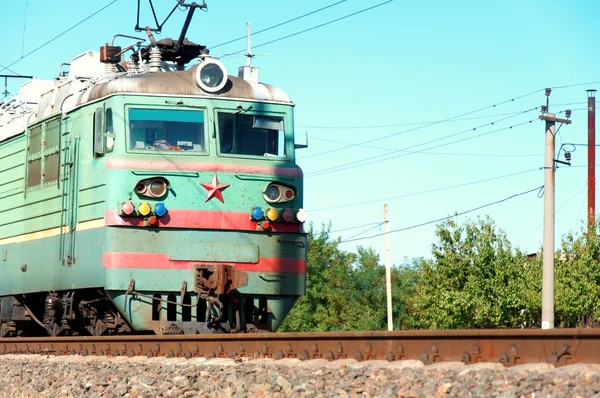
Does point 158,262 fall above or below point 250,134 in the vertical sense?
below

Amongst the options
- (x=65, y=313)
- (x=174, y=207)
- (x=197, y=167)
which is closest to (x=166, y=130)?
(x=197, y=167)

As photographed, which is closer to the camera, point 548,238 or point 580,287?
point 548,238

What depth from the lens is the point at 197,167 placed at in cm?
1234

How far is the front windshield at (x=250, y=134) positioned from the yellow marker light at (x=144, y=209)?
115cm

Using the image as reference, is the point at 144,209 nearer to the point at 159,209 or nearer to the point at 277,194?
the point at 159,209

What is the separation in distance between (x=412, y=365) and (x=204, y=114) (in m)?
5.95

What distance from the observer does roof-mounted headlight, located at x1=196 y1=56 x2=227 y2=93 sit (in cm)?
1266

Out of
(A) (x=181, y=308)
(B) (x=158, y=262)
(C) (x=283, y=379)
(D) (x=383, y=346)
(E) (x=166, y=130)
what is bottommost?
(C) (x=283, y=379)

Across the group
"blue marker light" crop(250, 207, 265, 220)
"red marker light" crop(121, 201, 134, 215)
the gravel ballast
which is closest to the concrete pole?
"blue marker light" crop(250, 207, 265, 220)

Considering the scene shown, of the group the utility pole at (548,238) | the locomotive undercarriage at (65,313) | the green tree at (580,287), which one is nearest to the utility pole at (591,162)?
the green tree at (580,287)

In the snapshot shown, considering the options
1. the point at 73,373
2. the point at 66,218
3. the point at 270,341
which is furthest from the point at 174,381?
the point at 66,218

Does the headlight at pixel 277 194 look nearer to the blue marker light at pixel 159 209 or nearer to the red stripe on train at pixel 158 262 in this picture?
the red stripe on train at pixel 158 262

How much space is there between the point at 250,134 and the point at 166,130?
39.9 inches

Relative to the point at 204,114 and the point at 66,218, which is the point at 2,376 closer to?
A: the point at 66,218
